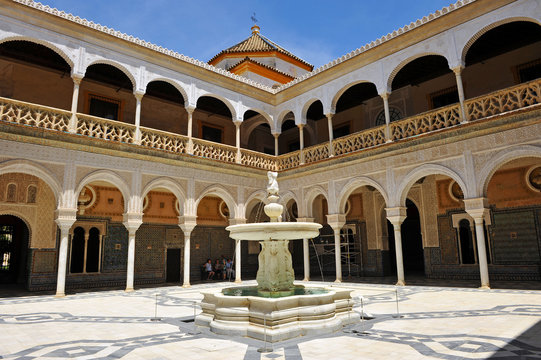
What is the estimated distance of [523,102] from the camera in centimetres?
865

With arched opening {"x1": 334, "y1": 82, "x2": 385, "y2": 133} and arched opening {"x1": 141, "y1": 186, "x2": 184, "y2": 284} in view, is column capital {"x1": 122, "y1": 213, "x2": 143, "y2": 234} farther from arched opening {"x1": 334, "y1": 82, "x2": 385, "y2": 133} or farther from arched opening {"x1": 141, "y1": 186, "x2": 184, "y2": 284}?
arched opening {"x1": 334, "y1": 82, "x2": 385, "y2": 133}

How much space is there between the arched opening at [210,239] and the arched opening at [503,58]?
33.0ft

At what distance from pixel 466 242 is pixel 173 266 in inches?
404

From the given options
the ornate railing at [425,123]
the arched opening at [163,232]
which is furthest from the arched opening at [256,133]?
the ornate railing at [425,123]

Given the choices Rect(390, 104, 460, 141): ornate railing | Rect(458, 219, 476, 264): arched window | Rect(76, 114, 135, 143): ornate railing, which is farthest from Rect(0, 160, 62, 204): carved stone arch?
Rect(458, 219, 476, 264): arched window

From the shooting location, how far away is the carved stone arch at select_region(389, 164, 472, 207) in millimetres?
9508

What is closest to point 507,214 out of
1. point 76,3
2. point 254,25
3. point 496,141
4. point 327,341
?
point 496,141

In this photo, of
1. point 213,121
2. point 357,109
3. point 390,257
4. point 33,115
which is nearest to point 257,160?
point 213,121

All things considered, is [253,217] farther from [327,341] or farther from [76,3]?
[327,341]

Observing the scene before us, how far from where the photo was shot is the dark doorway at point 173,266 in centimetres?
1397

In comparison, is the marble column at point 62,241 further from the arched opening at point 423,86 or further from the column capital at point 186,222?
the arched opening at point 423,86

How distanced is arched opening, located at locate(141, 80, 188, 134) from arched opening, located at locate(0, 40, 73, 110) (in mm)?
2521

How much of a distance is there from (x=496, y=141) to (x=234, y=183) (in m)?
7.98

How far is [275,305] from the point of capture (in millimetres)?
4500
